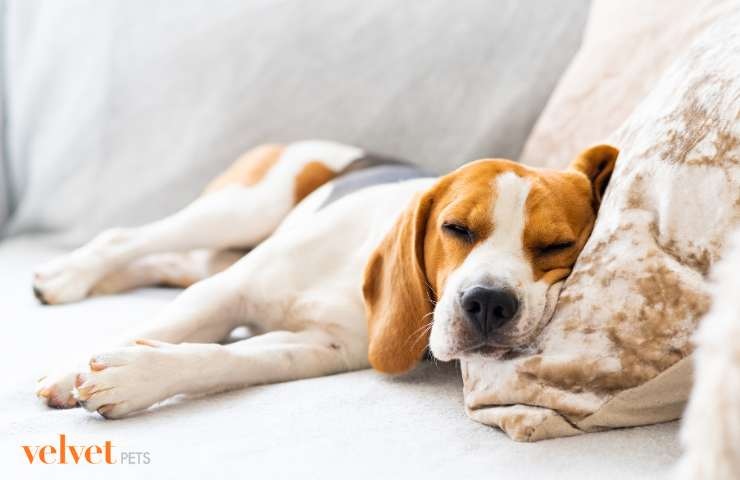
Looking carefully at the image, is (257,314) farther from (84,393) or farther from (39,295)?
(39,295)

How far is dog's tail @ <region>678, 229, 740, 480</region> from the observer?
103 cm

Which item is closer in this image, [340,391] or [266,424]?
[266,424]

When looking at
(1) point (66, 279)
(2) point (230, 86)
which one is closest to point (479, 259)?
(1) point (66, 279)

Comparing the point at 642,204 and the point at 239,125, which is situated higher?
the point at 642,204

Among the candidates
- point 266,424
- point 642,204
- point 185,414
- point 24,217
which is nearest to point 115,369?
point 185,414

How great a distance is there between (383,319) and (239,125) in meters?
1.58

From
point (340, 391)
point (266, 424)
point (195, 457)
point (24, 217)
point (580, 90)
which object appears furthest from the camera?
point (24, 217)

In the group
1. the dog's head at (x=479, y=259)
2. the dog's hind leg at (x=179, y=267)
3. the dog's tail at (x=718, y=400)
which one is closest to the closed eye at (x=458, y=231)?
the dog's head at (x=479, y=259)

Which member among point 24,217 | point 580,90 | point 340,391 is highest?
point 580,90

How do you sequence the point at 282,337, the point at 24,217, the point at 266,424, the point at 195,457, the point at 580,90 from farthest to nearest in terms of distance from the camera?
the point at 24,217 < the point at 580,90 < the point at 282,337 < the point at 266,424 < the point at 195,457

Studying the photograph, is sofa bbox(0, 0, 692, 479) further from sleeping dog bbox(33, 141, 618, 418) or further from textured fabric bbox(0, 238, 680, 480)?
textured fabric bbox(0, 238, 680, 480)

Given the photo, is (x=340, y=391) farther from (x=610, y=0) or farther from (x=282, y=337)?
(x=610, y=0)

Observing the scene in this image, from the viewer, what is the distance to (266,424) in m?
1.84

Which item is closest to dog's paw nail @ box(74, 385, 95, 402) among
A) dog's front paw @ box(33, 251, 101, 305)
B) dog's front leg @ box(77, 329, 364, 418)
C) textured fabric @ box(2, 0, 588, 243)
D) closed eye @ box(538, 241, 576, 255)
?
dog's front leg @ box(77, 329, 364, 418)
